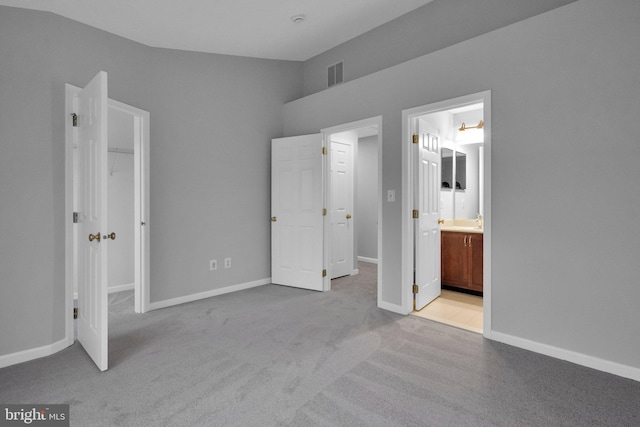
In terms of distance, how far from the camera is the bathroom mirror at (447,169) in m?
4.67

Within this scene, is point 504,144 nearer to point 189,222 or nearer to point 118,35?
point 189,222

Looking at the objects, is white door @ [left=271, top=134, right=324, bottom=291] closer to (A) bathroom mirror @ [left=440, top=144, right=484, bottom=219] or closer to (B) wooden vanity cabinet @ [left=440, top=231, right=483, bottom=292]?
(B) wooden vanity cabinet @ [left=440, top=231, right=483, bottom=292]

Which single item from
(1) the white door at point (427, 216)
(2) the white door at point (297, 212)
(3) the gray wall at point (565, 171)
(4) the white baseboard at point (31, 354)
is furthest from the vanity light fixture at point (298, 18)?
(4) the white baseboard at point (31, 354)

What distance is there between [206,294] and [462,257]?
3.24m

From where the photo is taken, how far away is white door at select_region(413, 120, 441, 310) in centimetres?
332

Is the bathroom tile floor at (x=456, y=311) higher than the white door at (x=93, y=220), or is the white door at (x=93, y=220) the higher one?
the white door at (x=93, y=220)

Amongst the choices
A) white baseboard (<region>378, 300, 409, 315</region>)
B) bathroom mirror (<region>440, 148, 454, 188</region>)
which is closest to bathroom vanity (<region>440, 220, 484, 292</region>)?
bathroom mirror (<region>440, 148, 454, 188</region>)

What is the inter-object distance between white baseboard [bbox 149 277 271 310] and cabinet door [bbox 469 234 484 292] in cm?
267

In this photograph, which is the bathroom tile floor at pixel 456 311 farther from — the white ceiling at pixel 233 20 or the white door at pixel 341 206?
the white ceiling at pixel 233 20

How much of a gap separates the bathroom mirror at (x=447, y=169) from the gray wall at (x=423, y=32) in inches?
62.5

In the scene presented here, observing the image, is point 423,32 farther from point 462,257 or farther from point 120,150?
point 120,150

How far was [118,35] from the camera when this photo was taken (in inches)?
122

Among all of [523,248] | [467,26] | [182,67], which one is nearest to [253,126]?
[182,67]

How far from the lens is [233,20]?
3.13 metres
